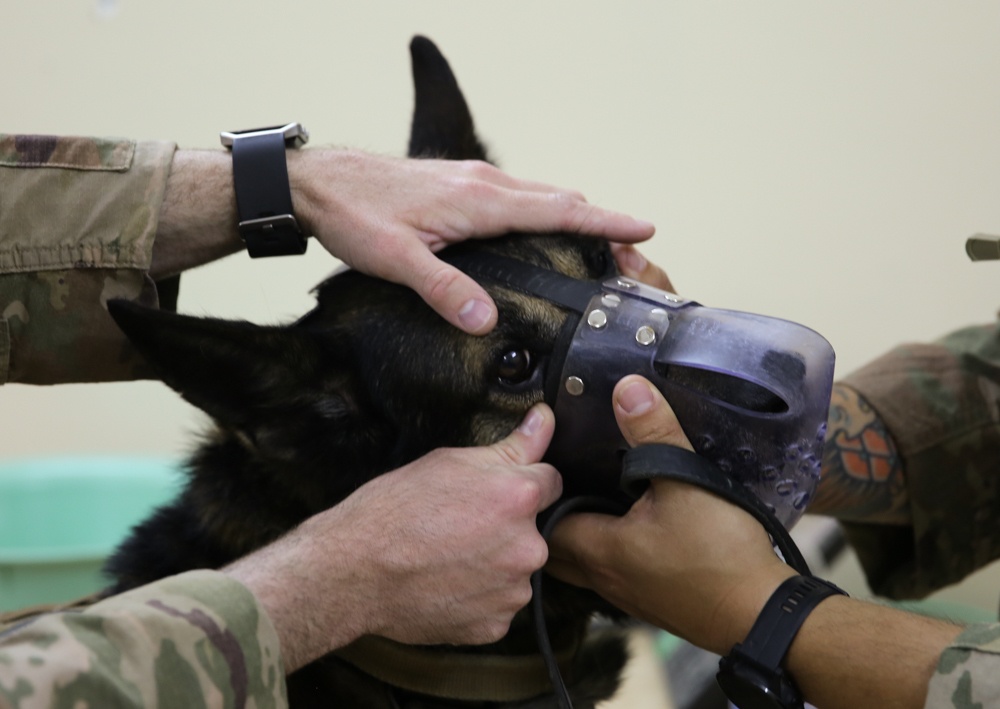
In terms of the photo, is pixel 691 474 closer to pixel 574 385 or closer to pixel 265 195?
pixel 574 385

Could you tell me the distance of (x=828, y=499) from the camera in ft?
6.97

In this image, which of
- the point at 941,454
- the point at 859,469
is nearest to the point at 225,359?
the point at 859,469

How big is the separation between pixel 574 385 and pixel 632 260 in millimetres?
374

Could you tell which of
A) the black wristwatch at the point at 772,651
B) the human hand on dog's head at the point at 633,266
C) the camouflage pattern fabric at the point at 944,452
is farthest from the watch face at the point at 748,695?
the camouflage pattern fabric at the point at 944,452

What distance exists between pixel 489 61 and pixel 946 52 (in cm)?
147

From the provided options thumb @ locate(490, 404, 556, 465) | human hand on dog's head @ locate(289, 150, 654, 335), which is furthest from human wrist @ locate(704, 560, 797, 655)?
human hand on dog's head @ locate(289, 150, 654, 335)

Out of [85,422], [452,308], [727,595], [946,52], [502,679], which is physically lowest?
[85,422]

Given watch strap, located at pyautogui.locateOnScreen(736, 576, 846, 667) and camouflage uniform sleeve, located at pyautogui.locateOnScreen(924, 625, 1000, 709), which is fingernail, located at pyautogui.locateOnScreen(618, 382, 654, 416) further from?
camouflage uniform sleeve, located at pyautogui.locateOnScreen(924, 625, 1000, 709)

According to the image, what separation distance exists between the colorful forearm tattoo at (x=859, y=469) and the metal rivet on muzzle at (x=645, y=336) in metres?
0.91

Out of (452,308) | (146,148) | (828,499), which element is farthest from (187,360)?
(828,499)

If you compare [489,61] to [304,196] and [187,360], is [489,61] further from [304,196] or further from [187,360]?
[187,360]

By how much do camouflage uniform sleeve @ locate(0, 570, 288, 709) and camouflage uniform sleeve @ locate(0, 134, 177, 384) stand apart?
677 mm

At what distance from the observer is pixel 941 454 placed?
2.20 metres

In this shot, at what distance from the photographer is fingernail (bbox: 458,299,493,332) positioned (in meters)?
1.37
